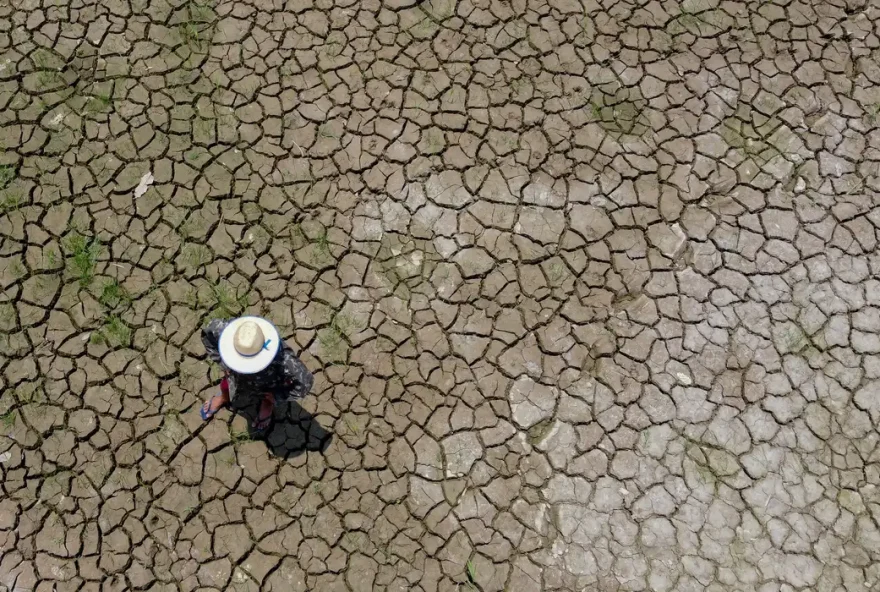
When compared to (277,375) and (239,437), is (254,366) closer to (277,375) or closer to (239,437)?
(277,375)

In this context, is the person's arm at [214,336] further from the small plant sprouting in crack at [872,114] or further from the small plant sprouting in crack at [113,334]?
the small plant sprouting in crack at [872,114]

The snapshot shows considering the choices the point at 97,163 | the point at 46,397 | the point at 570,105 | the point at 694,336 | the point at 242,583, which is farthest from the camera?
the point at 570,105

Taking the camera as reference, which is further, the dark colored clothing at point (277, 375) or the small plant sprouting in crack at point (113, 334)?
the small plant sprouting in crack at point (113, 334)

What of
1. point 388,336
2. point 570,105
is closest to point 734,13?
point 570,105

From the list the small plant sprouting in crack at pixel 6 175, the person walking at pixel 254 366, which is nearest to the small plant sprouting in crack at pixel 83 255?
the small plant sprouting in crack at pixel 6 175

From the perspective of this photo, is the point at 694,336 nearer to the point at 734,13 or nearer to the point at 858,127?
the point at 858,127

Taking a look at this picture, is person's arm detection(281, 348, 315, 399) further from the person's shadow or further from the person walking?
the person's shadow

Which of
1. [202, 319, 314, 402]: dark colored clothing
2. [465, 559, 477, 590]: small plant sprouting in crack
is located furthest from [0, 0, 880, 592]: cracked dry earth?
[202, 319, 314, 402]: dark colored clothing

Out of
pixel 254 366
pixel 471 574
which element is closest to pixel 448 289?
pixel 254 366
